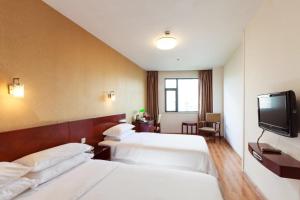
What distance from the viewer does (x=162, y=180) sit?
1.71 metres

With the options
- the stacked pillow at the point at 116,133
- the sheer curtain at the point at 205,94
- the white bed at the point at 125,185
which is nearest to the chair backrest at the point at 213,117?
the sheer curtain at the point at 205,94

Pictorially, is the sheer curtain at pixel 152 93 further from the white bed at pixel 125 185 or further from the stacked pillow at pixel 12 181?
the stacked pillow at pixel 12 181

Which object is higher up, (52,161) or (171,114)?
(171,114)

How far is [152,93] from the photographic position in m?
7.05

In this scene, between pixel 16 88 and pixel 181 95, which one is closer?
pixel 16 88

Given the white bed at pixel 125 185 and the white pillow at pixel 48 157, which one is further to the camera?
the white pillow at pixel 48 157

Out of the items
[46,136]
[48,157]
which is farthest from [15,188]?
[46,136]

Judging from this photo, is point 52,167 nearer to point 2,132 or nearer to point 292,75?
point 2,132

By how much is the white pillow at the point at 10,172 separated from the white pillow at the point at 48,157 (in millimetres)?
85

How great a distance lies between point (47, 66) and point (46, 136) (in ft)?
2.85

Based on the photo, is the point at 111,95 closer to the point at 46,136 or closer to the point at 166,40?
the point at 166,40

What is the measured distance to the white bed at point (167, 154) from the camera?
2592mm

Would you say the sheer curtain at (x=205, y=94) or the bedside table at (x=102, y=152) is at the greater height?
the sheer curtain at (x=205, y=94)

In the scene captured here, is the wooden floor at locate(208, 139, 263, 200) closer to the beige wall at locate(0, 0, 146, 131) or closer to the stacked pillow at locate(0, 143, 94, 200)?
the stacked pillow at locate(0, 143, 94, 200)
